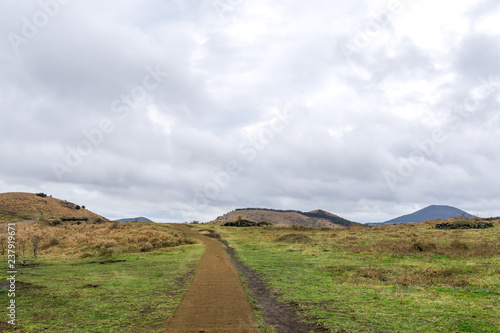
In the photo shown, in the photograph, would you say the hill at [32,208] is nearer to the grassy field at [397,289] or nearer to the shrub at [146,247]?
the shrub at [146,247]

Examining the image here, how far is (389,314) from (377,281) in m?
5.94

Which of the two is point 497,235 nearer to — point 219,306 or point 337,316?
point 337,316

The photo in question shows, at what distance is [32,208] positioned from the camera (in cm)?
7900

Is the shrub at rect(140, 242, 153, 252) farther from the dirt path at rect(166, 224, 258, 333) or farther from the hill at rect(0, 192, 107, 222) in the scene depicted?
the hill at rect(0, 192, 107, 222)

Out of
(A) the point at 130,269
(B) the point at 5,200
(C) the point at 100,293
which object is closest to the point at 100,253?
(A) the point at 130,269

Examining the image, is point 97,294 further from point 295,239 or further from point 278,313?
point 295,239

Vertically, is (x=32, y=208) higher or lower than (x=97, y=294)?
higher

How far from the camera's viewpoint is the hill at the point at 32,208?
71375 mm

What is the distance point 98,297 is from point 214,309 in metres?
5.63

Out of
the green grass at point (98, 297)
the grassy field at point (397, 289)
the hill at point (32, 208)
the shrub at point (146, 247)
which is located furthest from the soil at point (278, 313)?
the hill at point (32, 208)

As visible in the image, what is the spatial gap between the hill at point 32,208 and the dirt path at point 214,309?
69.4m

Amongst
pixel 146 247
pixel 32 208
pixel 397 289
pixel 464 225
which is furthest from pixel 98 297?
pixel 32 208

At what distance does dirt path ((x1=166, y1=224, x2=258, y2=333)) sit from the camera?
9.33m

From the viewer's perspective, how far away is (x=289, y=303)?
12367mm
